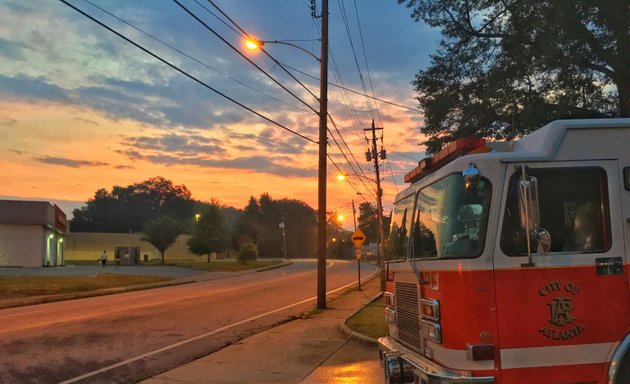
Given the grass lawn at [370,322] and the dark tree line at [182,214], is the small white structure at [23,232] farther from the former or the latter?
the dark tree line at [182,214]

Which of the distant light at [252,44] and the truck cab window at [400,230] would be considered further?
the distant light at [252,44]

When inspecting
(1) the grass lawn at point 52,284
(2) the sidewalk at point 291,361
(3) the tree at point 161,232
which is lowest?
(2) the sidewalk at point 291,361

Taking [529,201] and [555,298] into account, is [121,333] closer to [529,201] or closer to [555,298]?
[555,298]

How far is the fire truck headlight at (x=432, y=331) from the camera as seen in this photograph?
441 cm

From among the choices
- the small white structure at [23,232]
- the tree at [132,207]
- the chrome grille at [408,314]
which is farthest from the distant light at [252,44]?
the tree at [132,207]

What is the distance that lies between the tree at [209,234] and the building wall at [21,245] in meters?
18.8

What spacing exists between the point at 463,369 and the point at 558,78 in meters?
Result: 11.8

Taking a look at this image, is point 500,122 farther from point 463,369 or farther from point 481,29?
point 463,369

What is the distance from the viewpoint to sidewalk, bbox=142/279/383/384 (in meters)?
8.10

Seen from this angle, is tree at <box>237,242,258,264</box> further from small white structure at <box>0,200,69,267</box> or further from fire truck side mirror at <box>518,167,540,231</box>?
fire truck side mirror at <box>518,167,540,231</box>

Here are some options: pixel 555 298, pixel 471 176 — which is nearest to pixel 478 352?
pixel 555 298

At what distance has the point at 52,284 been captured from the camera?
25281 mm

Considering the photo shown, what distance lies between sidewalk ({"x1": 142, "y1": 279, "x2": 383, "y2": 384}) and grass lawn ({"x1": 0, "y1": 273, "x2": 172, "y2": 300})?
14.5 metres

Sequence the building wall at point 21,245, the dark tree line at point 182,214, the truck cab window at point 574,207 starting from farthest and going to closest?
1. the dark tree line at point 182,214
2. the building wall at point 21,245
3. the truck cab window at point 574,207
